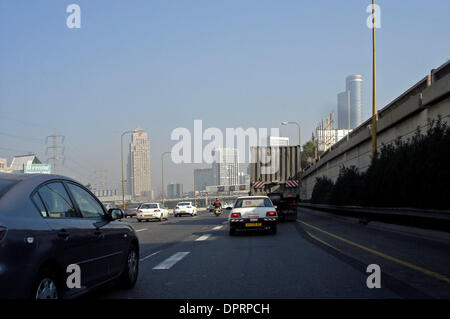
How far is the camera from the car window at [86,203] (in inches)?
243

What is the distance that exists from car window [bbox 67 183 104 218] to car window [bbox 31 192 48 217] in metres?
0.92

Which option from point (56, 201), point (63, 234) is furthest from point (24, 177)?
point (63, 234)

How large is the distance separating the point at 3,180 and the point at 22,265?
3.66 feet

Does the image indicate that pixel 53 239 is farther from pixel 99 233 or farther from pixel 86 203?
pixel 86 203

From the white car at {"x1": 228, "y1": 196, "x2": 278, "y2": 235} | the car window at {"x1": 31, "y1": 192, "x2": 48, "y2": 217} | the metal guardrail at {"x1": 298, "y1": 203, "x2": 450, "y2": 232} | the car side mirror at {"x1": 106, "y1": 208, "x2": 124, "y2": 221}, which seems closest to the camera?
the car window at {"x1": 31, "y1": 192, "x2": 48, "y2": 217}

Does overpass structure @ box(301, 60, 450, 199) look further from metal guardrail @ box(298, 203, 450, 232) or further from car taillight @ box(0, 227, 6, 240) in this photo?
car taillight @ box(0, 227, 6, 240)

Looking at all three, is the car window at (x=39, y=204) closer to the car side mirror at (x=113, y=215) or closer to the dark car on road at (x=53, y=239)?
the dark car on road at (x=53, y=239)

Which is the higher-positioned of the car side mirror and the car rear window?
the car rear window

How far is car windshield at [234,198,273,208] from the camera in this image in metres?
19.4

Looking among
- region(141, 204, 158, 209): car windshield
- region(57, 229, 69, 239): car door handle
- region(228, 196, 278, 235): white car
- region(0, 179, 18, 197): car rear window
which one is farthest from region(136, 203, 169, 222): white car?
region(0, 179, 18, 197): car rear window

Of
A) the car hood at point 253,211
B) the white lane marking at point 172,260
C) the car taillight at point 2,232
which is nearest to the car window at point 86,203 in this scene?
the car taillight at point 2,232

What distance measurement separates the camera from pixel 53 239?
4938 mm
